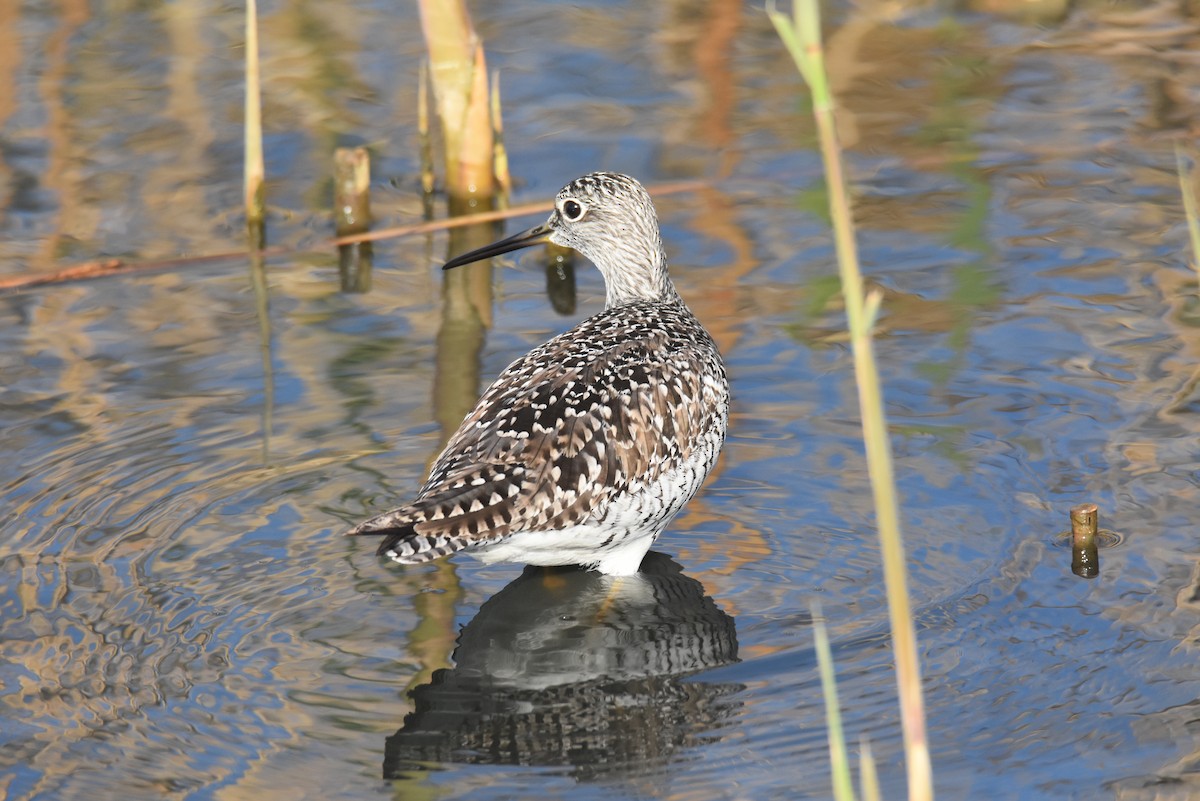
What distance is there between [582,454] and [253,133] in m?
3.56

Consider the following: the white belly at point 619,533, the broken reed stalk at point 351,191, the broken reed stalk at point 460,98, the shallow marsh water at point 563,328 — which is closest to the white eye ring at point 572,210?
the shallow marsh water at point 563,328

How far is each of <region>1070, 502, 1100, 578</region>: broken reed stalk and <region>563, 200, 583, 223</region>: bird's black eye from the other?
2723 mm

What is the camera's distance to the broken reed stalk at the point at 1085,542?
5938 mm

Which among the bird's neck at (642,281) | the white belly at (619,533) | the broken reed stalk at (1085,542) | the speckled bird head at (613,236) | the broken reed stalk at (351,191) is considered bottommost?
the broken reed stalk at (1085,542)

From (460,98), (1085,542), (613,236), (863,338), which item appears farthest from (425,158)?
(863,338)

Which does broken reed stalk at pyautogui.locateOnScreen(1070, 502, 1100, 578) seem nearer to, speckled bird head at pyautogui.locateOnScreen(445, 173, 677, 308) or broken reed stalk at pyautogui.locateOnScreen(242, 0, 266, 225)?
speckled bird head at pyautogui.locateOnScreen(445, 173, 677, 308)

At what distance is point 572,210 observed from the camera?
25.5 feet

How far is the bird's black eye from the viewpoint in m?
7.73

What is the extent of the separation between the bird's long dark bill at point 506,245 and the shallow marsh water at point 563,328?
0.49 meters

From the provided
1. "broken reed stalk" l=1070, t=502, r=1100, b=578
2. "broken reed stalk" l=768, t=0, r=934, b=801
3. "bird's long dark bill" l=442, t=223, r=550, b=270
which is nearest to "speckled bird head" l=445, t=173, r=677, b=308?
"bird's long dark bill" l=442, t=223, r=550, b=270

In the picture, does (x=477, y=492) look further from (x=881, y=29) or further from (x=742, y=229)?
(x=881, y=29)

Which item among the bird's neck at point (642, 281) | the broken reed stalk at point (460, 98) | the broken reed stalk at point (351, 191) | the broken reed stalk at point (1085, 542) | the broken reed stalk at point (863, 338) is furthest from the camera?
the broken reed stalk at point (351, 191)

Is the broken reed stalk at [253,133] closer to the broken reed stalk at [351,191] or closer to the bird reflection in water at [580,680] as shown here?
the broken reed stalk at [351,191]

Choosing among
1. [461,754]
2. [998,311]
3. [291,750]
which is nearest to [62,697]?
[291,750]
